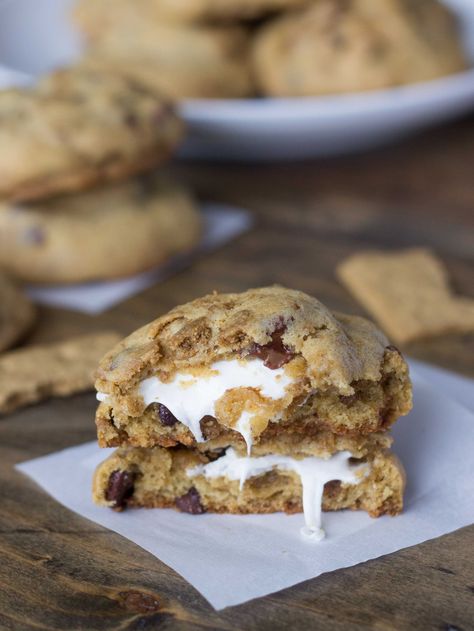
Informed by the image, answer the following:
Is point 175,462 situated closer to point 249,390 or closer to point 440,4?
point 249,390

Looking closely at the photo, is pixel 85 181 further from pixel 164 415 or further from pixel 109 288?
pixel 164 415

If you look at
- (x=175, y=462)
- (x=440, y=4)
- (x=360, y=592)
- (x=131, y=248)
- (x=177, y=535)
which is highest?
(x=440, y=4)

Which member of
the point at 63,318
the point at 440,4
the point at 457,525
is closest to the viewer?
the point at 457,525

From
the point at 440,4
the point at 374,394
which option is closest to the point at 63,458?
the point at 374,394

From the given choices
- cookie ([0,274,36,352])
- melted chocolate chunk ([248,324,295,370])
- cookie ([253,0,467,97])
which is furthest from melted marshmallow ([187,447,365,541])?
cookie ([253,0,467,97])

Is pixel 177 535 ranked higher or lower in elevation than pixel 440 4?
lower

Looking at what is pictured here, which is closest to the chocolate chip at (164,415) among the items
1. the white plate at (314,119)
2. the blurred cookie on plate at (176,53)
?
the white plate at (314,119)

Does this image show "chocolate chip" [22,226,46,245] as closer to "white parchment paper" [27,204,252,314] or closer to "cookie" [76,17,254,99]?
"white parchment paper" [27,204,252,314]
